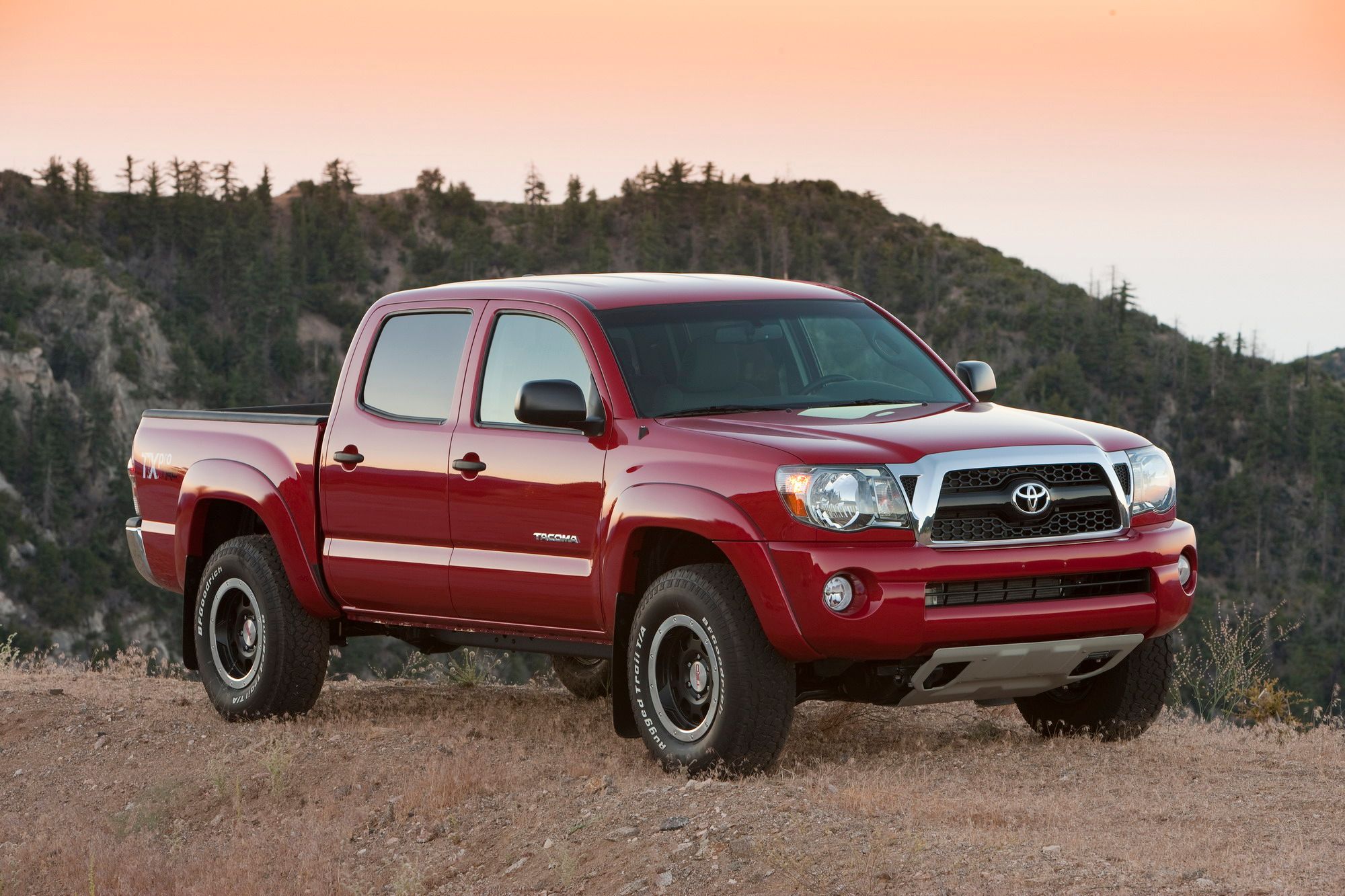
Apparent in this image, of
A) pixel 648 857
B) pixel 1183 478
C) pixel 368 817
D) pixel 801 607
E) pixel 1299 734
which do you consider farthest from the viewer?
pixel 1183 478

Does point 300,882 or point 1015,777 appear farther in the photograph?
point 1015,777

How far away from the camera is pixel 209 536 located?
31.3 ft

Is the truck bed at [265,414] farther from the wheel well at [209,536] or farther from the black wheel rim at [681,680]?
the black wheel rim at [681,680]

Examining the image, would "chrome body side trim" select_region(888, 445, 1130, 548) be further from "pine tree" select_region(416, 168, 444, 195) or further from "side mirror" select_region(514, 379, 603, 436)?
"pine tree" select_region(416, 168, 444, 195)

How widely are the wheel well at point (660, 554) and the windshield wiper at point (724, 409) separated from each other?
491mm

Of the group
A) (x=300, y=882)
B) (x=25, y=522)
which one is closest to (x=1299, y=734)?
(x=300, y=882)

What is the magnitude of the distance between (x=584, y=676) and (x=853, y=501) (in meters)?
3.88

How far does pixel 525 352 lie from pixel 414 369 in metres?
0.72

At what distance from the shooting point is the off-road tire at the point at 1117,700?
780 cm

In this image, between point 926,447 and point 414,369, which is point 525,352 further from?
point 926,447

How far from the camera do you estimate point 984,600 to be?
661cm

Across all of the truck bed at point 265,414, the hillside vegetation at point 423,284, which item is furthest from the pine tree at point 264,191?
the truck bed at point 265,414

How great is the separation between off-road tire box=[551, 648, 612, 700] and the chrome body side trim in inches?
146

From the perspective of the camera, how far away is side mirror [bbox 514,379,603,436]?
6984 millimetres
